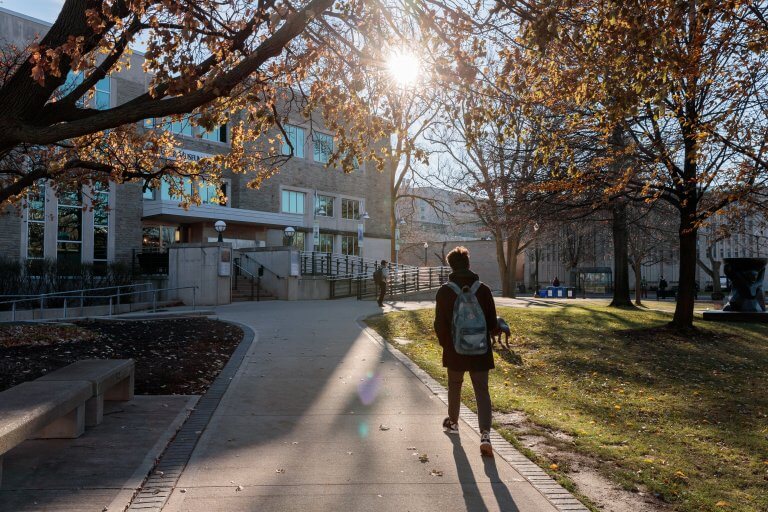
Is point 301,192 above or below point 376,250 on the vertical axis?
above

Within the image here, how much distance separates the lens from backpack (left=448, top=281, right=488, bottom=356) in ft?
17.7

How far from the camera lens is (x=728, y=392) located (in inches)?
342

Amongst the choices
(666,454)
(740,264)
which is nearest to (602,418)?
(666,454)

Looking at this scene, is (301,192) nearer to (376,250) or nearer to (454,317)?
(376,250)

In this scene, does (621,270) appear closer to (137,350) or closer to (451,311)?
(137,350)

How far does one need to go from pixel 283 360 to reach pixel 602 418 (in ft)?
16.4

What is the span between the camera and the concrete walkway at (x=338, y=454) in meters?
4.14

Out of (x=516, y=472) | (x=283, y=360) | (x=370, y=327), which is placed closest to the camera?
(x=516, y=472)

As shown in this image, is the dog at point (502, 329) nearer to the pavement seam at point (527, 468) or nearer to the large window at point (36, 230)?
the pavement seam at point (527, 468)

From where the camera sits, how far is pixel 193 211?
3228 cm

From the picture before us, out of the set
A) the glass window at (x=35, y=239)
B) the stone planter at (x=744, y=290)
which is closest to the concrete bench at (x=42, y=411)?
the stone planter at (x=744, y=290)

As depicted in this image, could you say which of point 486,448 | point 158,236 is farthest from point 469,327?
point 158,236

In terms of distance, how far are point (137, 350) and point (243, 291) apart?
1755 cm

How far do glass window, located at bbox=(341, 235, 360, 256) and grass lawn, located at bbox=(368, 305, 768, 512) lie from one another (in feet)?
90.8
